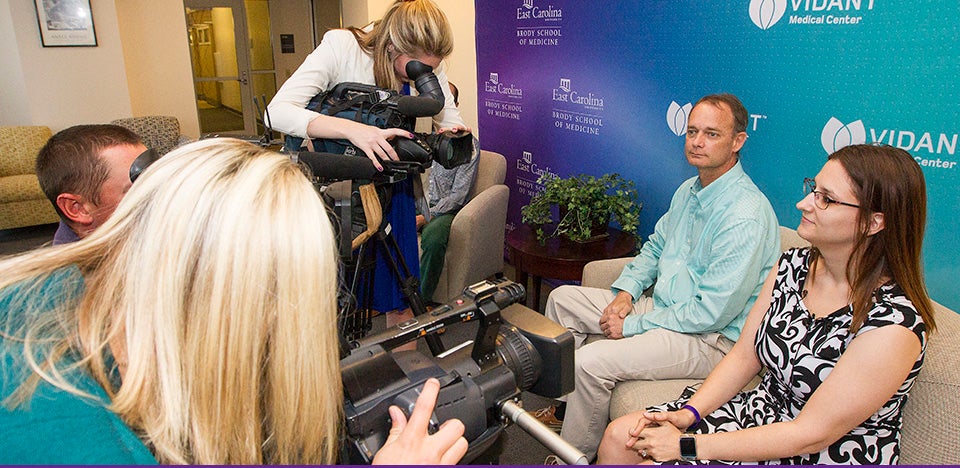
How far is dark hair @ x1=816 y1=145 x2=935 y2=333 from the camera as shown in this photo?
4.21ft

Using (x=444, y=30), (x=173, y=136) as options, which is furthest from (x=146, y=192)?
(x=173, y=136)

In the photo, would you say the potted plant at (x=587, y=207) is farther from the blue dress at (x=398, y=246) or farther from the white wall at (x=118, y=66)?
the white wall at (x=118, y=66)

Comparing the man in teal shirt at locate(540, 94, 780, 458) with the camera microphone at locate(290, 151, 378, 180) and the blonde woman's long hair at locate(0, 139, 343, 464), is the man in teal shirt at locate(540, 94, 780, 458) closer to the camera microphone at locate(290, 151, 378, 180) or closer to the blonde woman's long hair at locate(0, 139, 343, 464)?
the camera microphone at locate(290, 151, 378, 180)

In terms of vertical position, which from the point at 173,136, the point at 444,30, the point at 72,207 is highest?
the point at 444,30

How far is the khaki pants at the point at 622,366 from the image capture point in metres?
1.86

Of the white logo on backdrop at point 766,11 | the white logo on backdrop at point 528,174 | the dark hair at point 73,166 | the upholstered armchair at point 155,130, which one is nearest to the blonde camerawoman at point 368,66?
the dark hair at point 73,166

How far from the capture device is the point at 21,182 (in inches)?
198

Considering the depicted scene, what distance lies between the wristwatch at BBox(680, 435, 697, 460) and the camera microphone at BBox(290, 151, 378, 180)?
1024 millimetres

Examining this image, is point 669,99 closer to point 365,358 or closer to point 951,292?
point 951,292

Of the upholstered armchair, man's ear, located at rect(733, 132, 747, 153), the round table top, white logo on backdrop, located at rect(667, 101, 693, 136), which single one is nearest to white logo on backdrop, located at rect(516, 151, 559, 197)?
the round table top

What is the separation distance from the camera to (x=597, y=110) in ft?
9.98

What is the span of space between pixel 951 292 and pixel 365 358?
180 centimetres

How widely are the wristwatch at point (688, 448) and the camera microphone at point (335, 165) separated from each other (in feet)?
3.36

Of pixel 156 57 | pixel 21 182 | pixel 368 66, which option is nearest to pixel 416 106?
pixel 368 66
